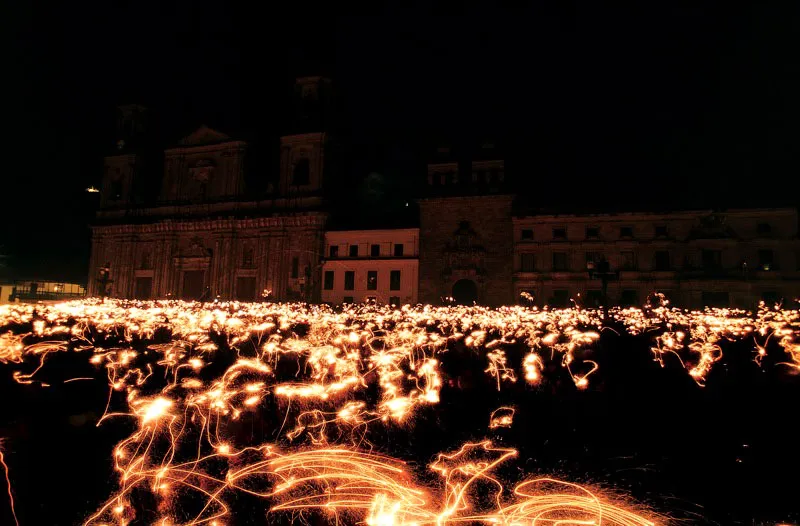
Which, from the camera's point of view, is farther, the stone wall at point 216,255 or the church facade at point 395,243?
the stone wall at point 216,255

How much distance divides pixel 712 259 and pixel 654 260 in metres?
4.01

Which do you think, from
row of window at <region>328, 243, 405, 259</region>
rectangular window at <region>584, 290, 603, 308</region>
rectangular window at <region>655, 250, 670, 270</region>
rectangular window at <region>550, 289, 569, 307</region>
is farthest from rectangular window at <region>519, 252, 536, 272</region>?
row of window at <region>328, 243, 405, 259</region>

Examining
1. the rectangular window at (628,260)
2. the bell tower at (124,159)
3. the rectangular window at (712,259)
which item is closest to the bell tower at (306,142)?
the bell tower at (124,159)

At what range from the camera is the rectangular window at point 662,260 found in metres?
38.6

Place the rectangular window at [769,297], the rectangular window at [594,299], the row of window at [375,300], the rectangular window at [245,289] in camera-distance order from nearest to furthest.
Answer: the rectangular window at [769,297] → the rectangular window at [594,299] → the row of window at [375,300] → the rectangular window at [245,289]

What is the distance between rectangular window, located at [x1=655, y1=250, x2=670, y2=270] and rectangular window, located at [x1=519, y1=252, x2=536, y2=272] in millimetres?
9249

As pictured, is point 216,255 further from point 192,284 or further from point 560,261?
point 560,261

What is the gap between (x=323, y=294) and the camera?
45.8 meters

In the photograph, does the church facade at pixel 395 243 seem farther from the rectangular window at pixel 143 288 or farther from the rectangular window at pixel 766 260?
the rectangular window at pixel 143 288

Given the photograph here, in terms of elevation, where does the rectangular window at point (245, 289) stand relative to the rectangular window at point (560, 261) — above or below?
below

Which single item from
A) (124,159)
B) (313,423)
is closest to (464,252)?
(313,423)

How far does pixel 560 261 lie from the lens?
40375 millimetres

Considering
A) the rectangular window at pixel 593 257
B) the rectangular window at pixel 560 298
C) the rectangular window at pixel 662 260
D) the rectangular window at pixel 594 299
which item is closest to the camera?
the rectangular window at pixel 662 260

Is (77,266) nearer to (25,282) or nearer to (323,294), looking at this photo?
(25,282)
